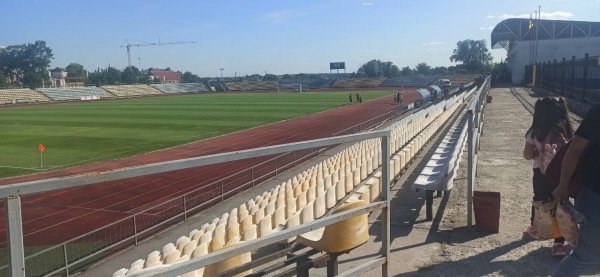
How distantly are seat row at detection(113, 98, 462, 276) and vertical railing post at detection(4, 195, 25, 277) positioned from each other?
1.71 meters

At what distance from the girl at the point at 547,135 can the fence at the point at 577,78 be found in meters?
15.9

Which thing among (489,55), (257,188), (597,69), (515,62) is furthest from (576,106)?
(489,55)

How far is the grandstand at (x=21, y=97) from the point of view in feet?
249

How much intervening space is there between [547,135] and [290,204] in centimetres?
378

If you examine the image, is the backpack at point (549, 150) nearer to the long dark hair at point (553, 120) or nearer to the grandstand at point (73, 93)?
the long dark hair at point (553, 120)

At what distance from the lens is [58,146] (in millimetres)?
24844

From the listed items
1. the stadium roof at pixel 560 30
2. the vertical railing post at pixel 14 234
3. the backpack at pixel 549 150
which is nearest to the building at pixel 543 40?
the stadium roof at pixel 560 30

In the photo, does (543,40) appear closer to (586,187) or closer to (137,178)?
(137,178)

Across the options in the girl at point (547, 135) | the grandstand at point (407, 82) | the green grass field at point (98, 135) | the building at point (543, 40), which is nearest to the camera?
the girl at point (547, 135)

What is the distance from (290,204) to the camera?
297 inches

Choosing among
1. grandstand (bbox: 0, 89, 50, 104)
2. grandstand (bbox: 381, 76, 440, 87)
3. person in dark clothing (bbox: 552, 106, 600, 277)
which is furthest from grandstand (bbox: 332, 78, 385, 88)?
person in dark clothing (bbox: 552, 106, 600, 277)

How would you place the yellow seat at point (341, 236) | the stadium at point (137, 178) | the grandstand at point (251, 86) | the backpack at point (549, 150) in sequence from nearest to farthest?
the yellow seat at point (341, 236) < the backpack at point (549, 150) < the stadium at point (137, 178) < the grandstand at point (251, 86)

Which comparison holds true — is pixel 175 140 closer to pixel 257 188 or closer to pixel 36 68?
pixel 257 188

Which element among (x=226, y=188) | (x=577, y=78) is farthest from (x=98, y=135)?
(x=577, y=78)
